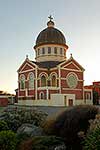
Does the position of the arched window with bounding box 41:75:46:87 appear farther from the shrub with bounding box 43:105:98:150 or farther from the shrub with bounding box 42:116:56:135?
the shrub with bounding box 43:105:98:150

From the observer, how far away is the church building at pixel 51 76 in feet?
160

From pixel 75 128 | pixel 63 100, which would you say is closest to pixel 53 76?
pixel 63 100

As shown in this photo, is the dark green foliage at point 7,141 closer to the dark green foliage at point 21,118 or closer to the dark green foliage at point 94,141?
the dark green foliage at point 94,141

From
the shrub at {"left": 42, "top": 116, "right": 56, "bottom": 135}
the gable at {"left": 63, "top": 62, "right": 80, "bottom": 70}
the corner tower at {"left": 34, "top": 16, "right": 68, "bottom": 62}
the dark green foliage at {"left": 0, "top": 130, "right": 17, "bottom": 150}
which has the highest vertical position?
the corner tower at {"left": 34, "top": 16, "right": 68, "bottom": 62}

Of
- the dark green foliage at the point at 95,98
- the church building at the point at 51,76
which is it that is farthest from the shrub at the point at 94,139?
the dark green foliage at the point at 95,98

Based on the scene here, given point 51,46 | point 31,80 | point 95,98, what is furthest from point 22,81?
point 95,98

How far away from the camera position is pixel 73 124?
32.3ft

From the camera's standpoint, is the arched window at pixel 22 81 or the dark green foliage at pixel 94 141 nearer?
the dark green foliage at pixel 94 141

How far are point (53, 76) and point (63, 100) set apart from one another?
4.83 metres

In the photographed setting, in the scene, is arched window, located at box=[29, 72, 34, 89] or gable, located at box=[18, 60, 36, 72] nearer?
gable, located at box=[18, 60, 36, 72]

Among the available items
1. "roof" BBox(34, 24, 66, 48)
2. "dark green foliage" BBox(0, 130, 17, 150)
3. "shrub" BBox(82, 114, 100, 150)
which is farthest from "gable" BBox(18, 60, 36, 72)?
"shrub" BBox(82, 114, 100, 150)

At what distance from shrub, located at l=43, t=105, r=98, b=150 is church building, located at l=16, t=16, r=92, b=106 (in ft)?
120

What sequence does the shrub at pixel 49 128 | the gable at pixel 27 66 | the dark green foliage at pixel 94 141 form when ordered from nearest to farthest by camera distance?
the dark green foliage at pixel 94 141 → the shrub at pixel 49 128 → the gable at pixel 27 66

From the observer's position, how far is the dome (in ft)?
177
